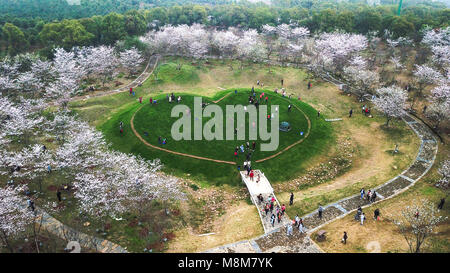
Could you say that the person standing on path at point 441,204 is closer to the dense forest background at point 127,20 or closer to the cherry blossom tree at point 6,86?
the cherry blossom tree at point 6,86

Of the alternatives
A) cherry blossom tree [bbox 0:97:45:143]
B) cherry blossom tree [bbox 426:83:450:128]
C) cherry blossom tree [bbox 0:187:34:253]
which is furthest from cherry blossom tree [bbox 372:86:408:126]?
cherry blossom tree [bbox 0:97:45:143]

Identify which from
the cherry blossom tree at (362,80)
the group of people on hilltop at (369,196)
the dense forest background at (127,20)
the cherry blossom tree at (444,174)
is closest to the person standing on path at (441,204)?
the cherry blossom tree at (444,174)

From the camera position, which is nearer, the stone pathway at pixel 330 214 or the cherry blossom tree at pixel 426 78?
the stone pathway at pixel 330 214

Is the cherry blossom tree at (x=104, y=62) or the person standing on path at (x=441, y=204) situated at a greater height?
the cherry blossom tree at (x=104, y=62)

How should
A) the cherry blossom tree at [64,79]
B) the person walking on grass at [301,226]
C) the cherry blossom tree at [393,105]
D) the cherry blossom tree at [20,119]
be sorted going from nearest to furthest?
the person walking on grass at [301,226] < the cherry blossom tree at [20,119] < the cherry blossom tree at [393,105] < the cherry blossom tree at [64,79]

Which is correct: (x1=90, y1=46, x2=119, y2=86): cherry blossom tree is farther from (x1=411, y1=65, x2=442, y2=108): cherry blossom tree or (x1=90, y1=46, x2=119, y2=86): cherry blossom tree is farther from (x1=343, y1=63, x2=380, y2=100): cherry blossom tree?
(x1=411, y1=65, x2=442, y2=108): cherry blossom tree

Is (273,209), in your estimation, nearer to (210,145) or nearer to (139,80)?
(210,145)
